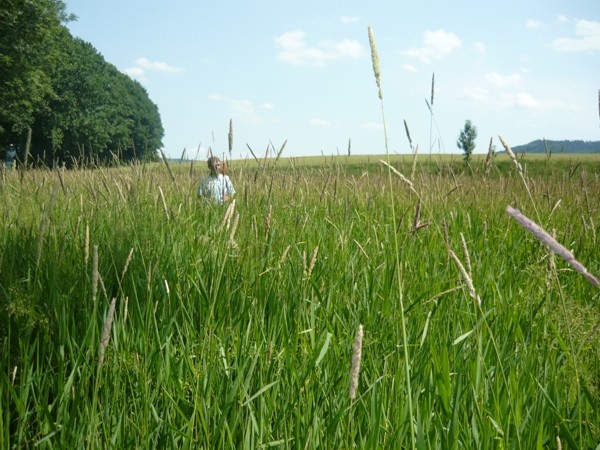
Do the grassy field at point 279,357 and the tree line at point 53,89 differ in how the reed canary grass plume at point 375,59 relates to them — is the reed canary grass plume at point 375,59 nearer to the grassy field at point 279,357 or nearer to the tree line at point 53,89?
the grassy field at point 279,357

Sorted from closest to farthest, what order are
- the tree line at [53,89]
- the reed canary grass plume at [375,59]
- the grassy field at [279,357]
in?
the reed canary grass plume at [375,59] < the grassy field at [279,357] < the tree line at [53,89]

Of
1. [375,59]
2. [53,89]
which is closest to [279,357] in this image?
[375,59]

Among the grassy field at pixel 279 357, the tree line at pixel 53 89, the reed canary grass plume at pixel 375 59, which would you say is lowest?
the grassy field at pixel 279 357

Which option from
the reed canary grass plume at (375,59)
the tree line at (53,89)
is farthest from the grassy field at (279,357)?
the tree line at (53,89)

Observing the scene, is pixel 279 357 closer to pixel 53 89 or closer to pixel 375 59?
pixel 375 59

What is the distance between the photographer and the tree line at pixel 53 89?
92.1 ft

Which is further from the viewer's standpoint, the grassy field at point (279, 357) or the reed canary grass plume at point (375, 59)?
the grassy field at point (279, 357)

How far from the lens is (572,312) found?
1.93 metres

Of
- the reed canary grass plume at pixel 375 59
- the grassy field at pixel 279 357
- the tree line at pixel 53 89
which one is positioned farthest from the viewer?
the tree line at pixel 53 89

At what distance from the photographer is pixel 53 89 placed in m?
39.8

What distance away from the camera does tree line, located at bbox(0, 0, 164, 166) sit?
1105 inches

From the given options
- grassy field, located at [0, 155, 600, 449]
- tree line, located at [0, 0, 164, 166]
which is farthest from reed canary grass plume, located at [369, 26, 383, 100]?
tree line, located at [0, 0, 164, 166]

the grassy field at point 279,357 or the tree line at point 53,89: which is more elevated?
the tree line at point 53,89

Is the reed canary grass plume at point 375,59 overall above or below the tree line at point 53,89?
below
